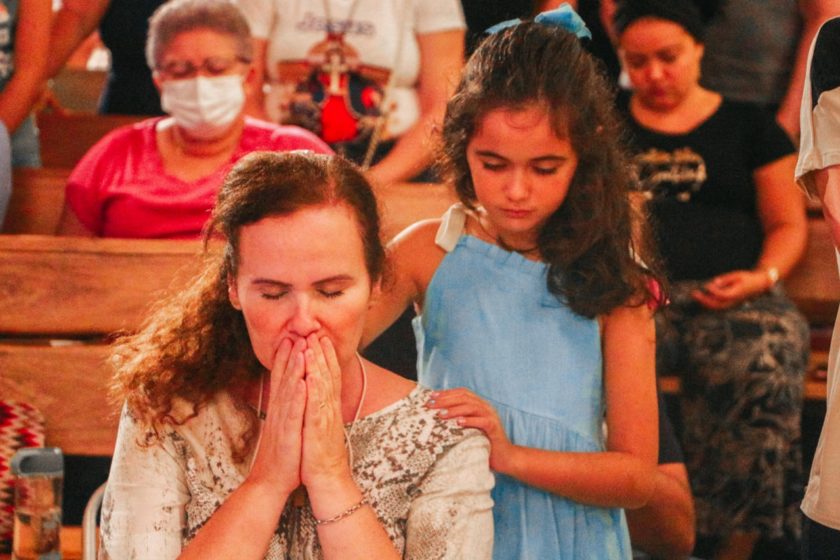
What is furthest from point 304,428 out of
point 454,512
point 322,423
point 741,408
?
point 741,408

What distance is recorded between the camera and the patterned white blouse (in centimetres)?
206

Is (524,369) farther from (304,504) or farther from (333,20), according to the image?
(333,20)

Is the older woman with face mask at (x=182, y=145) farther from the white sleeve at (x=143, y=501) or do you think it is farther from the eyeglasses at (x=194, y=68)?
the white sleeve at (x=143, y=501)

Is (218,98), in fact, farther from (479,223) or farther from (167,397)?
(167,397)

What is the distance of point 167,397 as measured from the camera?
2113 millimetres

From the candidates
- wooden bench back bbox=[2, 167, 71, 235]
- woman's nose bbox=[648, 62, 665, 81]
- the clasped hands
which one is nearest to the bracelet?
the clasped hands

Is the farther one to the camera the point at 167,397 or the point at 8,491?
the point at 8,491

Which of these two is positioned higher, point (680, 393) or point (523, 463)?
point (523, 463)

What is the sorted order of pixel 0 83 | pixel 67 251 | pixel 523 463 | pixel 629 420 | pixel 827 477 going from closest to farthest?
1. pixel 827 477
2. pixel 523 463
3. pixel 629 420
4. pixel 67 251
5. pixel 0 83

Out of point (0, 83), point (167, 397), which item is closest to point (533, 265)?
point (167, 397)

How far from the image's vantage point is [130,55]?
4367 millimetres

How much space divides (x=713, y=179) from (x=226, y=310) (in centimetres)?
206

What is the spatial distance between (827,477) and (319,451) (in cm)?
82

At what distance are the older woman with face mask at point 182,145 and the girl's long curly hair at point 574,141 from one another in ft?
3.37
